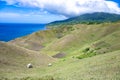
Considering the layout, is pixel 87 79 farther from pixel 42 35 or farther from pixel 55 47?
pixel 42 35

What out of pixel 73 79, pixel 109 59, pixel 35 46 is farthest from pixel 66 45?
pixel 73 79

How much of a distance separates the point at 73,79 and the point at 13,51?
30758 mm

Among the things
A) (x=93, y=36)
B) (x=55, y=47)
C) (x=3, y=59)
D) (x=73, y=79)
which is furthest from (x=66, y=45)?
(x=73, y=79)

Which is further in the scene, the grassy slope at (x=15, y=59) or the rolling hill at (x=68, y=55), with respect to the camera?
the grassy slope at (x=15, y=59)

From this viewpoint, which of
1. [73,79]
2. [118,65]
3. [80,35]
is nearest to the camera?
[73,79]

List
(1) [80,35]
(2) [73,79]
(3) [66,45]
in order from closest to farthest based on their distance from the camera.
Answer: (2) [73,79] → (3) [66,45] → (1) [80,35]

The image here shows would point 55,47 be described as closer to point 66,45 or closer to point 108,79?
point 66,45

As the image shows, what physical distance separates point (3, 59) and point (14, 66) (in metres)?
3.24

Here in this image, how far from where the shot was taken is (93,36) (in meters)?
135

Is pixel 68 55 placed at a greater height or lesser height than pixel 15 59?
lesser

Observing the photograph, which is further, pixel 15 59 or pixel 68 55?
pixel 68 55

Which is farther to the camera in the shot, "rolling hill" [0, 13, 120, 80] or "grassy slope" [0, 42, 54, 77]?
"grassy slope" [0, 42, 54, 77]

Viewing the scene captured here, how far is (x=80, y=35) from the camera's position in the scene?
141 m

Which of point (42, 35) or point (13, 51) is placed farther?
point (42, 35)
